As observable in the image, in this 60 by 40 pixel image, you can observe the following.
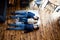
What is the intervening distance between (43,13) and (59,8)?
31 cm

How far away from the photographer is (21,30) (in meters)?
2.05

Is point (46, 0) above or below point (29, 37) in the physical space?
above

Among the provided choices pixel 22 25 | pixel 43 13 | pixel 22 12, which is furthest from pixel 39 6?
pixel 22 25

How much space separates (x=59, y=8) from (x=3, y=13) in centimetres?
99

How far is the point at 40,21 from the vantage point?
219 cm


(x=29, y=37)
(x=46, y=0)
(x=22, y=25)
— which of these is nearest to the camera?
(x=29, y=37)

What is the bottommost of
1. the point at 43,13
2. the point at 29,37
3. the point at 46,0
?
the point at 29,37

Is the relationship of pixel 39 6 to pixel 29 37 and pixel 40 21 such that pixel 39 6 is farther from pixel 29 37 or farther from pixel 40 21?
pixel 29 37

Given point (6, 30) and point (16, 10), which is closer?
point (6, 30)

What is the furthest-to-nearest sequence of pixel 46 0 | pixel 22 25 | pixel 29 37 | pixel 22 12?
1. pixel 46 0
2. pixel 22 12
3. pixel 22 25
4. pixel 29 37

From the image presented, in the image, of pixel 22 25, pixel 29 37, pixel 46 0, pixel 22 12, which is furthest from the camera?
pixel 46 0

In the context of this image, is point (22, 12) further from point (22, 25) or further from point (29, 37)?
point (29, 37)

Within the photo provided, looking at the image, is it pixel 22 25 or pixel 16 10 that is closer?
pixel 22 25

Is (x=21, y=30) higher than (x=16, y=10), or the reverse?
(x=16, y=10)
